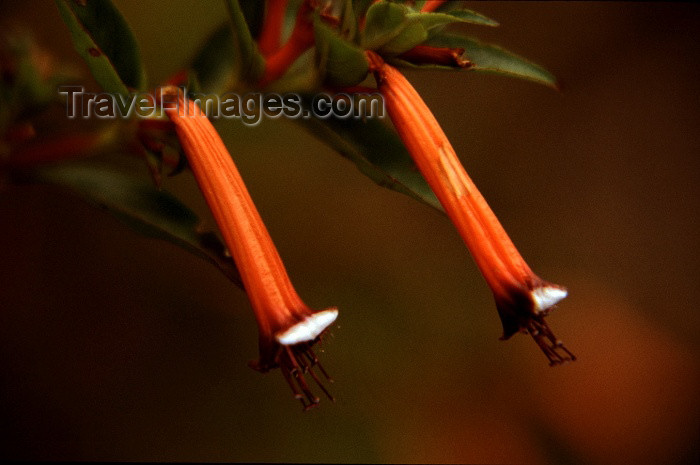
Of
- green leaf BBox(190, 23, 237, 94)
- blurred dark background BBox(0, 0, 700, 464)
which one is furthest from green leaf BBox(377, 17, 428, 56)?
blurred dark background BBox(0, 0, 700, 464)

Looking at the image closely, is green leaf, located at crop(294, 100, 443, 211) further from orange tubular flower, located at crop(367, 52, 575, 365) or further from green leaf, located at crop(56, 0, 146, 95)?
green leaf, located at crop(56, 0, 146, 95)

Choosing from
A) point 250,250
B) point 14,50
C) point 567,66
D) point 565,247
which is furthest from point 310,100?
point 567,66

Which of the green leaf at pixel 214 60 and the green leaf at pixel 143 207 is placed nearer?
the green leaf at pixel 143 207

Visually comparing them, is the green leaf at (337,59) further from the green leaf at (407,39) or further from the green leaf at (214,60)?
the green leaf at (214,60)

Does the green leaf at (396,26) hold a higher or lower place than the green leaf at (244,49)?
lower

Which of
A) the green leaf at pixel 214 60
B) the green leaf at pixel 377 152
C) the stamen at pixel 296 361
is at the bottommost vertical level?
the stamen at pixel 296 361

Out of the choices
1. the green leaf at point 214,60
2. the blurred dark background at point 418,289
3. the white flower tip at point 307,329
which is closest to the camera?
the white flower tip at point 307,329

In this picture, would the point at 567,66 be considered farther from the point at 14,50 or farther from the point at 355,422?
the point at 14,50

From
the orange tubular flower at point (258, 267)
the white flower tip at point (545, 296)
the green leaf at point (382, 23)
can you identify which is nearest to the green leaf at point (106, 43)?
the orange tubular flower at point (258, 267)
